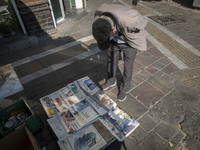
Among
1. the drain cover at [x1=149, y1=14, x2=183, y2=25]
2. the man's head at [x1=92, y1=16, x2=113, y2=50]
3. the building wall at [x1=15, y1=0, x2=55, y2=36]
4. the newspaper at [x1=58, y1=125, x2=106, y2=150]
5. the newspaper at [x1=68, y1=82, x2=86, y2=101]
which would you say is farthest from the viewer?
the drain cover at [x1=149, y1=14, x2=183, y2=25]

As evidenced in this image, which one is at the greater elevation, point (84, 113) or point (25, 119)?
point (25, 119)

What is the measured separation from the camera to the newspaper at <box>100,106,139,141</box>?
8.05 ft

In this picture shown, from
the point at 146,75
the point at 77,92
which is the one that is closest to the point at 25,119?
the point at 77,92

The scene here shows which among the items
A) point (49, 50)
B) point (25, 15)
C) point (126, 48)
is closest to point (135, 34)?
point (126, 48)

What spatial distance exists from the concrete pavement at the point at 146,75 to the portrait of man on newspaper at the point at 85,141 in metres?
0.43

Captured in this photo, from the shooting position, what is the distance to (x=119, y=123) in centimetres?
257

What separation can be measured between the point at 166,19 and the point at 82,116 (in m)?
6.48

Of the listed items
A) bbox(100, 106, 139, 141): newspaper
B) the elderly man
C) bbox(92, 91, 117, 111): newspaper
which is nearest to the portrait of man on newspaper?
bbox(100, 106, 139, 141): newspaper

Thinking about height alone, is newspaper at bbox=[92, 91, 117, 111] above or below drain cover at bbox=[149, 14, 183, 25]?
above

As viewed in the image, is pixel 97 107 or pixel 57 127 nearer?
pixel 57 127

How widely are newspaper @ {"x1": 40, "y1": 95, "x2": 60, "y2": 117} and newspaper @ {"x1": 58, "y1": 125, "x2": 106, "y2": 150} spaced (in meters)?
0.54

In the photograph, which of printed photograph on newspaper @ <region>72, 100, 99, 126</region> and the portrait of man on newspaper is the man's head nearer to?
printed photograph on newspaper @ <region>72, 100, 99, 126</region>

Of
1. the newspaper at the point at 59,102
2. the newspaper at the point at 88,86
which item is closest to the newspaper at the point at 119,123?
the newspaper at the point at 88,86

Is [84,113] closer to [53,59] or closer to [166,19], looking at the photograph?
[53,59]
